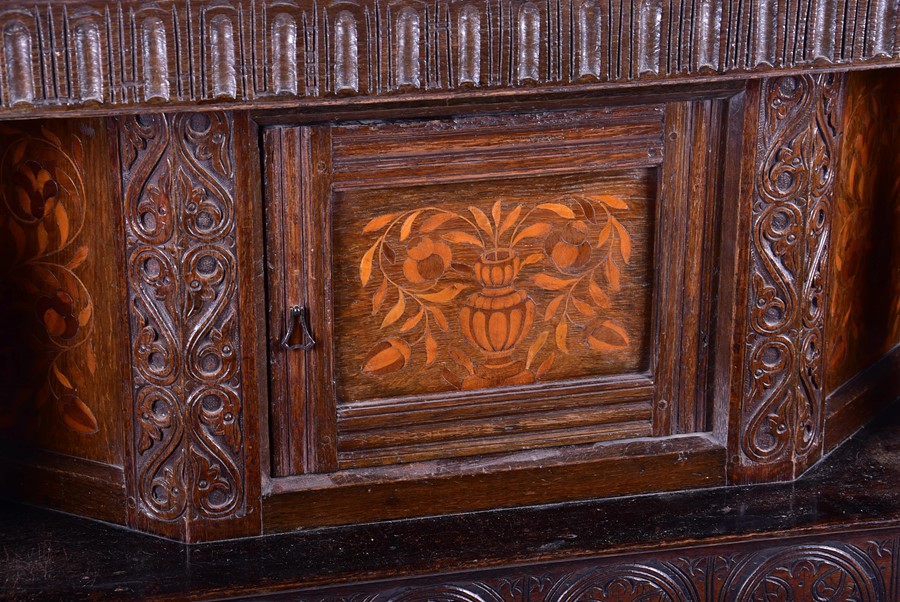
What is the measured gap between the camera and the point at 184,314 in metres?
1.80

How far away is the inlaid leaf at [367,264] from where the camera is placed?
1.88 meters

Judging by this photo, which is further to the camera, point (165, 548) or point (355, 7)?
point (165, 548)

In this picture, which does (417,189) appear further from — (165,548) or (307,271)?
(165,548)

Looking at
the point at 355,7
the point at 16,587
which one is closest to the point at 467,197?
the point at 355,7

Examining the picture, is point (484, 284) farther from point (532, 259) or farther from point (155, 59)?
point (155, 59)

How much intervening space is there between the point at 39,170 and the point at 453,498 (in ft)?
2.27

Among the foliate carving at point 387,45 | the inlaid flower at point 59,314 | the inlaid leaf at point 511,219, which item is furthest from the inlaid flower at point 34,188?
the inlaid leaf at point 511,219

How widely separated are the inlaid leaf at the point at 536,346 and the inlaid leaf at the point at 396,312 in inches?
7.5

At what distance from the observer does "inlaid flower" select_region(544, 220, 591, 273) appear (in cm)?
193

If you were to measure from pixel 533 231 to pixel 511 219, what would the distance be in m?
0.03

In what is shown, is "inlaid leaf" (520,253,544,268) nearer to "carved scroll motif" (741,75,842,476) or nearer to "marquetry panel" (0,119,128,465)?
"carved scroll motif" (741,75,842,476)

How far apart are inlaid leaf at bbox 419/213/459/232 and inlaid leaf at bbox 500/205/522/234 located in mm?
68

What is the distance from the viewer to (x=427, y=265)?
1902 mm

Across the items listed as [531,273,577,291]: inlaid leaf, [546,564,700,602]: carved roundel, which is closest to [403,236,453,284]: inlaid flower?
[531,273,577,291]: inlaid leaf
